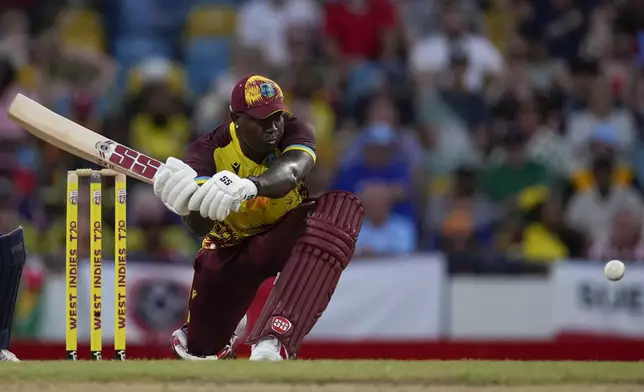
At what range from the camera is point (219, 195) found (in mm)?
4605

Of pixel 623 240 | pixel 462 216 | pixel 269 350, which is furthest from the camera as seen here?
pixel 462 216

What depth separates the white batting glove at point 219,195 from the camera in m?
4.61

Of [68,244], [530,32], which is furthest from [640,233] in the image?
[68,244]

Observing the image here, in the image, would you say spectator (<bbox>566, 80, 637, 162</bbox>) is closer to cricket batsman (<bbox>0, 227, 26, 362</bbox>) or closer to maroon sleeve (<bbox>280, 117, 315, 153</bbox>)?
maroon sleeve (<bbox>280, 117, 315, 153</bbox>)

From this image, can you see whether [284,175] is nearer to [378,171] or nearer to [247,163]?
[247,163]

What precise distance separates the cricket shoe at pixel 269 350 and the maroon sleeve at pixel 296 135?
0.82 meters

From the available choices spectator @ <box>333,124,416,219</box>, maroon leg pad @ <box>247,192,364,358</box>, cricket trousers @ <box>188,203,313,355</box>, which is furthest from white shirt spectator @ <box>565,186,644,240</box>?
maroon leg pad @ <box>247,192,364,358</box>

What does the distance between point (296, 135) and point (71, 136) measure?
0.93 metres

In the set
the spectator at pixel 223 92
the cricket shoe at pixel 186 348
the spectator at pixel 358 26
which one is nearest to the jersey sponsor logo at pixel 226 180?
the cricket shoe at pixel 186 348

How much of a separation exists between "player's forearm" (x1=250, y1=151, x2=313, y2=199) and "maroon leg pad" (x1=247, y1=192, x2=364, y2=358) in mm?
201

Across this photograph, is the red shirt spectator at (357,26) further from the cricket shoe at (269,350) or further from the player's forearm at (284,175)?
the cricket shoe at (269,350)

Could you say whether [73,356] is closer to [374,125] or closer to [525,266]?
[525,266]

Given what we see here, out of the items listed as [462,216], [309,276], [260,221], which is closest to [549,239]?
[462,216]

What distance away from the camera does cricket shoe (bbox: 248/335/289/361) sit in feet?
15.6
